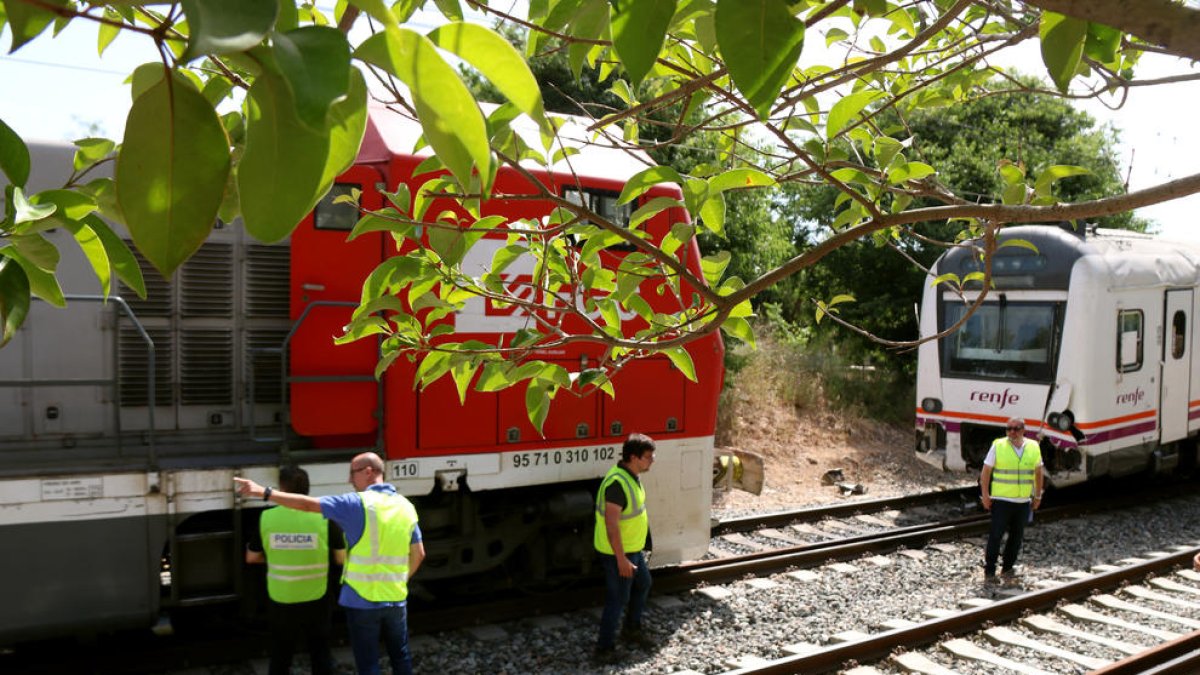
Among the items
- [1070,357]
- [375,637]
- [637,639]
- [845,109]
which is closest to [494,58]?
[845,109]

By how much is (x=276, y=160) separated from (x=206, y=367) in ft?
22.6

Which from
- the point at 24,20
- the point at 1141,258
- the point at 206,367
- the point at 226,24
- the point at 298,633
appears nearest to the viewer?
the point at 226,24

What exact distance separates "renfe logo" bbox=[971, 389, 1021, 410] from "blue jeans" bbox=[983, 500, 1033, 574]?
280 centimetres

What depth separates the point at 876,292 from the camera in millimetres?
20516

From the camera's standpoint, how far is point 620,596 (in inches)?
285

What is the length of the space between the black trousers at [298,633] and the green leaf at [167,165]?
5.73 meters

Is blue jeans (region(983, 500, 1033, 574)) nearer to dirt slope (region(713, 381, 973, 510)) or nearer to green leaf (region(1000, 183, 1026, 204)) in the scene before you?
dirt slope (region(713, 381, 973, 510))

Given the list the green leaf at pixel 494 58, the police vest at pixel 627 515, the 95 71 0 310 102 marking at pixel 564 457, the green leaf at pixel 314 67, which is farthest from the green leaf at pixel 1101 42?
the 95 71 0 310 102 marking at pixel 564 457

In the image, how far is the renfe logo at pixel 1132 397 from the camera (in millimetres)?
12156

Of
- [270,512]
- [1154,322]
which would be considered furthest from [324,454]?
[1154,322]

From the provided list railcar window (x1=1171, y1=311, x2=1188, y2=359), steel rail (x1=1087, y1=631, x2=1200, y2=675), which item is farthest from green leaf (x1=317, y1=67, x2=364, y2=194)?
railcar window (x1=1171, y1=311, x2=1188, y2=359)

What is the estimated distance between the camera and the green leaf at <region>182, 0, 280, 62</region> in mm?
659

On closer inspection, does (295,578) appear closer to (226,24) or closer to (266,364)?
(266,364)

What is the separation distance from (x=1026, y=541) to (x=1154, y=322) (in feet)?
12.9
